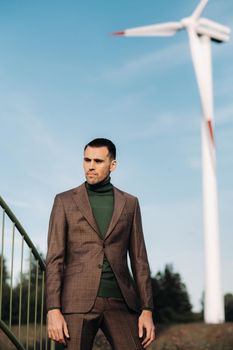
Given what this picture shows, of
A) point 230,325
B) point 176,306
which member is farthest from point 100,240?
point 176,306

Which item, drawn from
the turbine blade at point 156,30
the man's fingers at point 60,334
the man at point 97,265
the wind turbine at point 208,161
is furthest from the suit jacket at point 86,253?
the turbine blade at point 156,30

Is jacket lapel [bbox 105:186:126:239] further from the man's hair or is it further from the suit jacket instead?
the man's hair

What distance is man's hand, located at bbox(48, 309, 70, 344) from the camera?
3.78 metres

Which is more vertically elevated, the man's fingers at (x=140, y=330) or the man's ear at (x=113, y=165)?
the man's ear at (x=113, y=165)

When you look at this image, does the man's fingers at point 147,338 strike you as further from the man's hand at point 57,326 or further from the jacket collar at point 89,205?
the jacket collar at point 89,205

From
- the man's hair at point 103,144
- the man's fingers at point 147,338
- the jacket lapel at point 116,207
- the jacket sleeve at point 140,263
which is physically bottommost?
the man's fingers at point 147,338

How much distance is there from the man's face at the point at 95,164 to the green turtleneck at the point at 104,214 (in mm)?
75

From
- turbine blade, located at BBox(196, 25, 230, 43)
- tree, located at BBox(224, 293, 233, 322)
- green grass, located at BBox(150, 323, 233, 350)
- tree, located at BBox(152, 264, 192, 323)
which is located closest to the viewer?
green grass, located at BBox(150, 323, 233, 350)

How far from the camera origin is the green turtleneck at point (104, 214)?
3896mm

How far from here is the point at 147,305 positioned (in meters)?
4.02

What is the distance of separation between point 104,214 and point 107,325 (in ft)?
1.93

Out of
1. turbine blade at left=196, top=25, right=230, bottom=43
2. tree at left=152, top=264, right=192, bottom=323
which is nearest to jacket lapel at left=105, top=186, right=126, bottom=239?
turbine blade at left=196, top=25, right=230, bottom=43

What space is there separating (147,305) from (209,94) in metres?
21.6

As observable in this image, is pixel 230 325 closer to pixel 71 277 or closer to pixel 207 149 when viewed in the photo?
pixel 207 149
